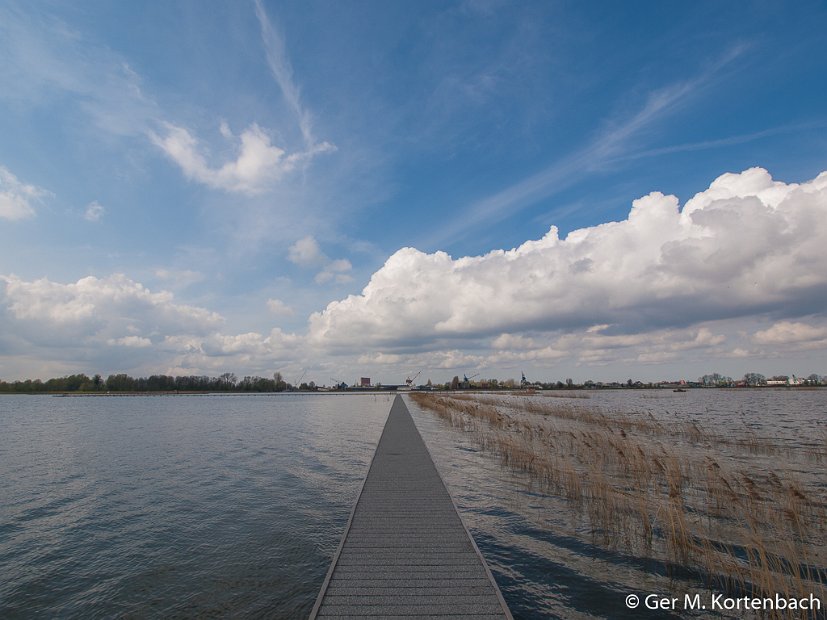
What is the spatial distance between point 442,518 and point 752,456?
16.2m

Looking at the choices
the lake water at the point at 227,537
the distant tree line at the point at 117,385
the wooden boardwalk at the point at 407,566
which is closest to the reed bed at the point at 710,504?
the lake water at the point at 227,537

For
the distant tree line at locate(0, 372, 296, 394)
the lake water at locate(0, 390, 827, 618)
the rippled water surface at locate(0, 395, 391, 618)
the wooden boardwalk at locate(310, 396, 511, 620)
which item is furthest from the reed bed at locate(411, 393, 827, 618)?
the distant tree line at locate(0, 372, 296, 394)

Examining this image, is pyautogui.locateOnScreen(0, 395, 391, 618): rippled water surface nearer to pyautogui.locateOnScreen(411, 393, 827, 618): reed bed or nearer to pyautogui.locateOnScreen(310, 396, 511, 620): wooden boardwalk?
pyautogui.locateOnScreen(310, 396, 511, 620): wooden boardwalk

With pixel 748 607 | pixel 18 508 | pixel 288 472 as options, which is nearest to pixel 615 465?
pixel 748 607

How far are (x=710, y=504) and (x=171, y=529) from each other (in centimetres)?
1441

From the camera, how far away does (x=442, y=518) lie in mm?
9414

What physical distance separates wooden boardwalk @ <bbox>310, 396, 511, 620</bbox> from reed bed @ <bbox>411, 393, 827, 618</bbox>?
3.71 meters

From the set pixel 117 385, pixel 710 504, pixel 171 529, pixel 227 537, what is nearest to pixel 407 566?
pixel 227 537

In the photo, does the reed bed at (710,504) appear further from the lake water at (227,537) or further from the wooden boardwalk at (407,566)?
the wooden boardwalk at (407,566)

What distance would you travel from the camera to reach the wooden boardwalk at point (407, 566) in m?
5.82

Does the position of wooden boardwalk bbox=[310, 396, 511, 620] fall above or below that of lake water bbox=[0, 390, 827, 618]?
above

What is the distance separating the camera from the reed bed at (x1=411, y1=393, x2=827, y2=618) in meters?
7.46

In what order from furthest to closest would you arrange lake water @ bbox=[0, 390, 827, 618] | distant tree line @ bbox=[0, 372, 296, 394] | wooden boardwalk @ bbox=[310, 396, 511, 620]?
distant tree line @ bbox=[0, 372, 296, 394] < lake water @ bbox=[0, 390, 827, 618] < wooden boardwalk @ bbox=[310, 396, 511, 620]

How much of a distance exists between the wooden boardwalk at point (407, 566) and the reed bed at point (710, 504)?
3.71 metres
